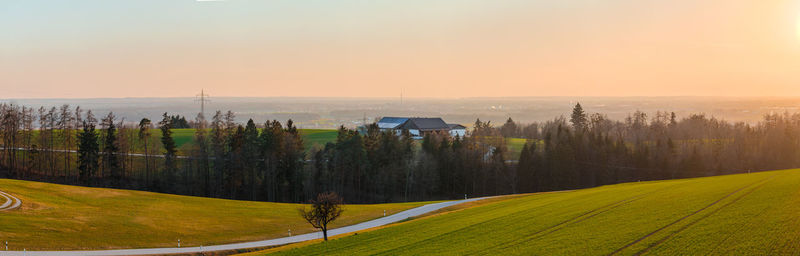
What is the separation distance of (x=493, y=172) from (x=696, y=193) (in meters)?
55.0

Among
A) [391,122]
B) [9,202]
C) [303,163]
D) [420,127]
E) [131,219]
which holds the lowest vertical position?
[131,219]

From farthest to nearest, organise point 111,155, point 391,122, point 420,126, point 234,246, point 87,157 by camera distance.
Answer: point 391,122, point 420,126, point 111,155, point 87,157, point 234,246

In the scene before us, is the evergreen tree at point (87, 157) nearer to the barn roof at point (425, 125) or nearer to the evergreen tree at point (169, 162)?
the evergreen tree at point (169, 162)

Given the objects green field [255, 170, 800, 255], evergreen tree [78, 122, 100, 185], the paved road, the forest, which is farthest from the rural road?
evergreen tree [78, 122, 100, 185]

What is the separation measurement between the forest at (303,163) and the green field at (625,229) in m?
51.1

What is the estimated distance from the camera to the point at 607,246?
2341 centimetres

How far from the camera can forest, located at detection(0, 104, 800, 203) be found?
8669 cm

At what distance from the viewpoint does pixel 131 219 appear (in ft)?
148

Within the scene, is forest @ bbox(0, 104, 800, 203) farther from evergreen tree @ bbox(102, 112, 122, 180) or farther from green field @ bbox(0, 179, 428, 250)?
green field @ bbox(0, 179, 428, 250)

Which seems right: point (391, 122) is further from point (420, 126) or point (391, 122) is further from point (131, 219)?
point (131, 219)

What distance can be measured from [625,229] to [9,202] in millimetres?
46384

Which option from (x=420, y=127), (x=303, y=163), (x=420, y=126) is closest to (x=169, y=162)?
→ (x=303, y=163)

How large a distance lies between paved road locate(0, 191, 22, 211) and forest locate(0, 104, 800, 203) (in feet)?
129

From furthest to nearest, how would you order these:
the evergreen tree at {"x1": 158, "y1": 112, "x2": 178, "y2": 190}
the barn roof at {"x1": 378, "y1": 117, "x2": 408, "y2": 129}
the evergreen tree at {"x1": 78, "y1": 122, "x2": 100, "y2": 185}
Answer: the barn roof at {"x1": 378, "y1": 117, "x2": 408, "y2": 129} < the evergreen tree at {"x1": 158, "y1": 112, "x2": 178, "y2": 190} < the evergreen tree at {"x1": 78, "y1": 122, "x2": 100, "y2": 185}
